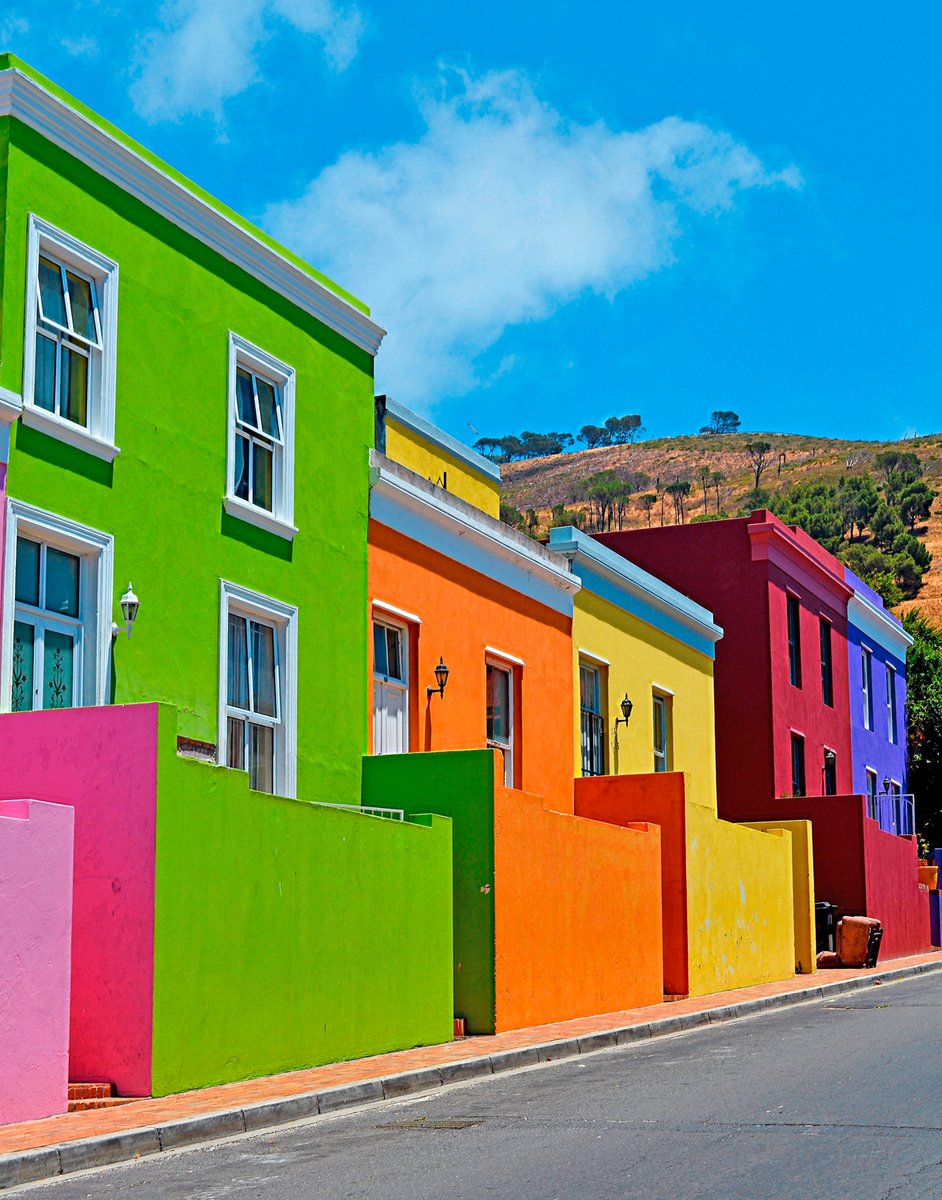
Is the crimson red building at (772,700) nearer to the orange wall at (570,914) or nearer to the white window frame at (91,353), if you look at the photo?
the orange wall at (570,914)

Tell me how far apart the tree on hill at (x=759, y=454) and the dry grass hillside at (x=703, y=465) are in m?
0.52

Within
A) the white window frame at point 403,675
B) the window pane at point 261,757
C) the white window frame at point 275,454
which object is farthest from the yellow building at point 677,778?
the white window frame at point 275,454

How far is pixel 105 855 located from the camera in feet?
37.4

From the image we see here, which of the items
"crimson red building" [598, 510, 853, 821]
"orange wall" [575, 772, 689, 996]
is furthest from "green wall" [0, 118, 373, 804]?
"crimson red building" [598, 510, 853, 821]

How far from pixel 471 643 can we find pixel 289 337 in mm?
4677

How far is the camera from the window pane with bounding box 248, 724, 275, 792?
50.9 feet

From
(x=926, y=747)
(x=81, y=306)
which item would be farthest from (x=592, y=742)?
(x=926, y=747)

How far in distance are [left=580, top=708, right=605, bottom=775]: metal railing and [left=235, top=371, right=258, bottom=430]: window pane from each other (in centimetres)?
893

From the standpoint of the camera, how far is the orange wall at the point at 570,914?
640 inches

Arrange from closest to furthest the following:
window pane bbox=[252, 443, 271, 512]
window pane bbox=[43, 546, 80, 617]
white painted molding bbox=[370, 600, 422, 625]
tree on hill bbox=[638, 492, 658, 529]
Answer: window pane bbox=[43, 546, 80, 617], window pane bbox=[252, 443, 271, 512], white painted molding bbox=[370, 600, 422, 625], tree on hill bbox=[638, 492, 658, 529]

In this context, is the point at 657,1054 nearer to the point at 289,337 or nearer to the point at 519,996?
the point at 519,996

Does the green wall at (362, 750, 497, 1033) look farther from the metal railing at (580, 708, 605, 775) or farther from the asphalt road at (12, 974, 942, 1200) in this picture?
the metal railing at (580, 708, 605, 775)

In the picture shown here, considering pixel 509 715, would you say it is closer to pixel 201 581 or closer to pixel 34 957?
pixel 201 581

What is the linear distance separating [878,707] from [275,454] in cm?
2712
